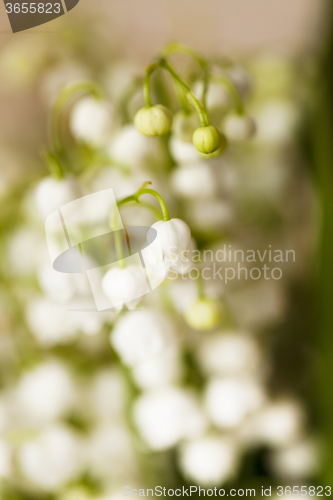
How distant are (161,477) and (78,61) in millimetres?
372

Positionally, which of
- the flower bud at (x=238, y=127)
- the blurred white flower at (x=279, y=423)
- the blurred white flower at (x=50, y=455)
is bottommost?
the blurred white flower at (x=279, y=423)

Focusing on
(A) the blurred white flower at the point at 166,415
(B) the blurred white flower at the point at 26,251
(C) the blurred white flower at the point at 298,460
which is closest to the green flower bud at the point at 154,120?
(B) the blurred white flower at the point at 26,251

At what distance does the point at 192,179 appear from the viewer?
32cm

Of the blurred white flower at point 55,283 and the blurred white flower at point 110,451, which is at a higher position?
the blurred white flower at point 55,283

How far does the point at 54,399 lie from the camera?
35 cm

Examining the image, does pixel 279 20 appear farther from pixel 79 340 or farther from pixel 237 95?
pixel 79 340

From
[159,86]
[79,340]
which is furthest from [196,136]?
[79,340]

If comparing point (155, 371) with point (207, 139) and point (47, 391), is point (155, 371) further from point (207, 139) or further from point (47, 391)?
point (207, 139)

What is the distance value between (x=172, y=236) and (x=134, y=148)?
0.24 ft

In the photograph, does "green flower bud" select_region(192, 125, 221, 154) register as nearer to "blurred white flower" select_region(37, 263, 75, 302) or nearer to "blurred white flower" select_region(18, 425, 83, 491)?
"blurred white flower" select_region(37, 263, 75, 302)

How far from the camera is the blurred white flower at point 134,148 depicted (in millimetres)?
302

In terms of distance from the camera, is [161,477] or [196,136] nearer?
[196,136]

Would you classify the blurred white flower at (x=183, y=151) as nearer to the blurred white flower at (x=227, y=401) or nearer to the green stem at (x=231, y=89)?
the green stem at (x=231, y=89)

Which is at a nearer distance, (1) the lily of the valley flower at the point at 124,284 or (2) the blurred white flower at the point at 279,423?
(1) the lily of the valley flower at the point at 124,284
